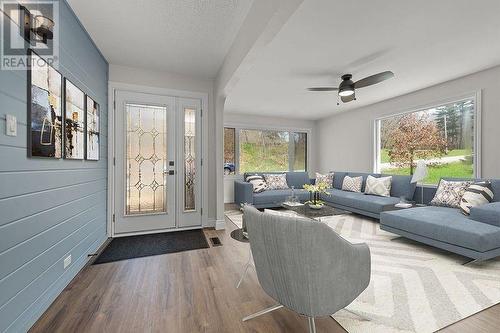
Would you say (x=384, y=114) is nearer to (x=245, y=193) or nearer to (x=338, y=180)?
(x=338, y=180)

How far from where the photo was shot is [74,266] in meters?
2.11

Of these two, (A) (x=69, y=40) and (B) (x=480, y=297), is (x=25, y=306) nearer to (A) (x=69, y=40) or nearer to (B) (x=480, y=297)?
(A) (x=69, y=40)

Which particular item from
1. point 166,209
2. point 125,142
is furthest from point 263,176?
point 125,142

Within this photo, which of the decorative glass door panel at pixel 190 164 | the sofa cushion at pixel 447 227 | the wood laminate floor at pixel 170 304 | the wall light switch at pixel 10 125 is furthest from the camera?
the decorative glass door panel at pixel 190 164

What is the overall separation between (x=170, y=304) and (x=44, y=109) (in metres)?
1.79

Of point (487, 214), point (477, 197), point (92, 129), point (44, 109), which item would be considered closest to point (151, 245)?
point (92, 129)

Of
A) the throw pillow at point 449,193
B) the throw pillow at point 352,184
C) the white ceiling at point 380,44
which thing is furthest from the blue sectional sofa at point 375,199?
the white ceiling at point 380,44

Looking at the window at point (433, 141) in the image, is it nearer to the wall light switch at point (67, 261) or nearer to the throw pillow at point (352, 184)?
the throw pillow at point (352, 184)

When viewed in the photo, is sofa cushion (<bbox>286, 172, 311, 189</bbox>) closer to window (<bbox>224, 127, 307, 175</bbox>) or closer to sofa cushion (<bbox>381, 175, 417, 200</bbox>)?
window (<bbox>224, 127, 307, 175</bbox>)

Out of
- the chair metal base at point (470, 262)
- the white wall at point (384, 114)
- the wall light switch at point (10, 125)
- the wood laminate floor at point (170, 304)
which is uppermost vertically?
the white wall at point (384, 114)

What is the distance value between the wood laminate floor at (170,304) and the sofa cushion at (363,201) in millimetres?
2178

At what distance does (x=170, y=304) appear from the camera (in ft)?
5.51

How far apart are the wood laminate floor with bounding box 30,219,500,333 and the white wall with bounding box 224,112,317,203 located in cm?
349

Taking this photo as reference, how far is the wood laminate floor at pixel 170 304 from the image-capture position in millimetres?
1445
